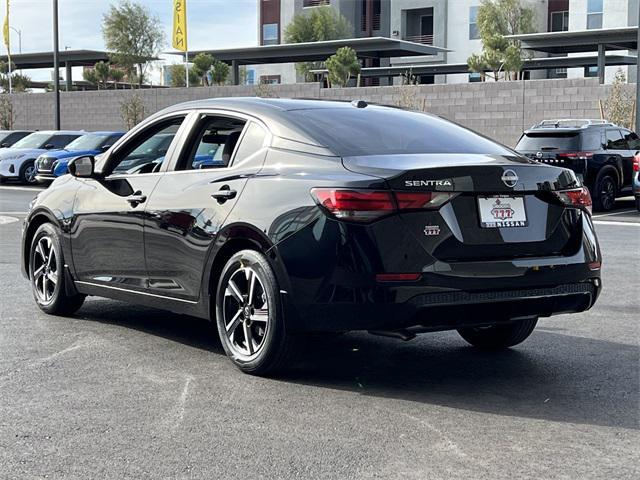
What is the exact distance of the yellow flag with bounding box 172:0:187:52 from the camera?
49.7 m

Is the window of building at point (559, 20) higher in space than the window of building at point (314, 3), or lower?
lower

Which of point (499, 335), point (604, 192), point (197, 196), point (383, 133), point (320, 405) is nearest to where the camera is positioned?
point (320, 405)

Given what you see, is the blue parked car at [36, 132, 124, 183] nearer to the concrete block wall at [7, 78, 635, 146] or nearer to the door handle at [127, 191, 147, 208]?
the concrete block wall at [7, 78, 635, 146]

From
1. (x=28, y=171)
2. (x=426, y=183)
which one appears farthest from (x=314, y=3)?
(x=426, y=183)

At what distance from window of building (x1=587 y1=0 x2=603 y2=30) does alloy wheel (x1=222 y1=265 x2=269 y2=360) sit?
5328 cm

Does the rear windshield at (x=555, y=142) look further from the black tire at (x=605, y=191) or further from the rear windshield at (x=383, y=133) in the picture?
the rear windshield at (x=383, y=133)

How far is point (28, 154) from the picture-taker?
96.1 ft

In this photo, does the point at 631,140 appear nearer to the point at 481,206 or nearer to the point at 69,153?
the point at 69,153

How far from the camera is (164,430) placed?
4.95 m

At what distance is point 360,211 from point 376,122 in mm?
1205

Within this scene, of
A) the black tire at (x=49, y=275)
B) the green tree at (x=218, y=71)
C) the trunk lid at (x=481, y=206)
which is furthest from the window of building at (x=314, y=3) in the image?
the trunk lid at (x=481, y=206)

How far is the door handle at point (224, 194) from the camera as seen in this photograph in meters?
6.17

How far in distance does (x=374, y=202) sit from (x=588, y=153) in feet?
50.5

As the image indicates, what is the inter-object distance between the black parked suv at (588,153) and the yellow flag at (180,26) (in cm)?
3226
